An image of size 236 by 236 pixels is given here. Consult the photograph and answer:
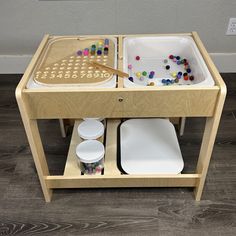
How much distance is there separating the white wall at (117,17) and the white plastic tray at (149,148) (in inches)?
28.2

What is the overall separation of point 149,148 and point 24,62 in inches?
49.1

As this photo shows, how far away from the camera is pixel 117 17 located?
1790 mm

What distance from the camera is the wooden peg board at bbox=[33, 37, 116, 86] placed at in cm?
94

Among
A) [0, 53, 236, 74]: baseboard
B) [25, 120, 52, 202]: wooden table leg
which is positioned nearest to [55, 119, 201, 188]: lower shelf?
[25, 120, 52, 202]: wooden table leg

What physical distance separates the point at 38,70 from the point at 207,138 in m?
0.67

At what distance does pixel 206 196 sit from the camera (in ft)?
4.00

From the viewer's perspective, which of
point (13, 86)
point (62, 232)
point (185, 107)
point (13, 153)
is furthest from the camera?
point (13, 86)

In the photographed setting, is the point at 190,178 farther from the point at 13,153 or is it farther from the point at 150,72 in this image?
the point at 13,153

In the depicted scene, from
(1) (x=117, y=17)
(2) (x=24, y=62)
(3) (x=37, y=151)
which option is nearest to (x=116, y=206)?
(3) (x=37, y=151)

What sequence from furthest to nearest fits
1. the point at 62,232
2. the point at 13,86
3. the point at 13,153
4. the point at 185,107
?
the point at 13,86 → the point at 13,153 → the point at 62,232 → the point at 185,107

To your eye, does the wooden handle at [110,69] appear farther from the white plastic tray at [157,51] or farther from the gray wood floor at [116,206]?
the gray wood floor at [116,206]

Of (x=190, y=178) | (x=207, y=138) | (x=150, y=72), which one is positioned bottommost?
(x=190, y=178)

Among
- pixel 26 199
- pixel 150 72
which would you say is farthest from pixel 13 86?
pixel 150 72

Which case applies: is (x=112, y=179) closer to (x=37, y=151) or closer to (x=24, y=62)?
(x=37, y=151)
